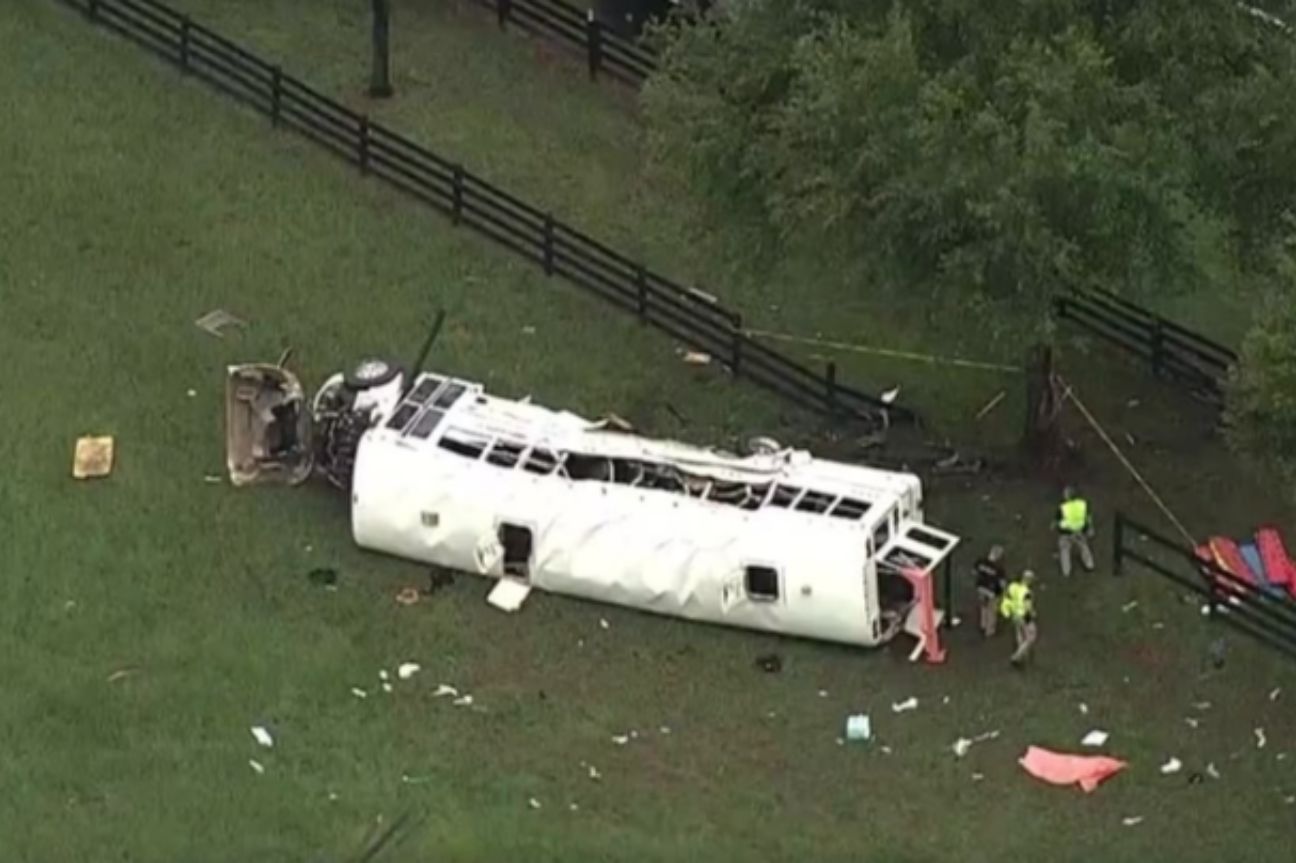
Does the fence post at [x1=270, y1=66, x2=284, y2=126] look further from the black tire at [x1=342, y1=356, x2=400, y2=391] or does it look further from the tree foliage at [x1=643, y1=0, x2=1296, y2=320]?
the tree foliage at [x1=643, y1=0, x2=1296, y2=320]

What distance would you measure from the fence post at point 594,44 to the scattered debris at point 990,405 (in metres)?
9.67

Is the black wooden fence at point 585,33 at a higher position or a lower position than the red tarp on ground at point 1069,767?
higher

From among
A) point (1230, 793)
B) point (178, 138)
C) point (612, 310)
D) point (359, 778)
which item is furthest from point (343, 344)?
point (1230, 793)

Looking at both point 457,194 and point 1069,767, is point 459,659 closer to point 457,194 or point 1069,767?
point 1069,767

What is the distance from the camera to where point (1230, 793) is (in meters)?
28.4

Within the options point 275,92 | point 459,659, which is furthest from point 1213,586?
point 275,92

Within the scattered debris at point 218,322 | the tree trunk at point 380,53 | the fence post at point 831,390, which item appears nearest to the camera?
the fence post at point 831,390

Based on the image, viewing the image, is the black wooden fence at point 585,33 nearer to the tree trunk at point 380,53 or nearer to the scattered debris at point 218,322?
the tree trunk at point 380,53

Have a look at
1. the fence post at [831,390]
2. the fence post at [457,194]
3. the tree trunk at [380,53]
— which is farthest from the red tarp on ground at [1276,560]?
the tree trunk at [380,53]

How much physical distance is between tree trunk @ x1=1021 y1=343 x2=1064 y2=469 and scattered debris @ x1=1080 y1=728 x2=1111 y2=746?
16.4 ft

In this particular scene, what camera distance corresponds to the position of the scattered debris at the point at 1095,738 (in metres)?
29.0

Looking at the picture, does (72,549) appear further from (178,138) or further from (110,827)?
(178,138)

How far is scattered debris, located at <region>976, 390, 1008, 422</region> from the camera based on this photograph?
34.7 meters

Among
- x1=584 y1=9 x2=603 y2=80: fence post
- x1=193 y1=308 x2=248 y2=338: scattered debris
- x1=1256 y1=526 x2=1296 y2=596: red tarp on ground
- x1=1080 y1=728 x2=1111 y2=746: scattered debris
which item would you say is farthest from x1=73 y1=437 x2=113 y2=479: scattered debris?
x1=1256 y1=526 x2=1296 y2=596: red tarp on ground
